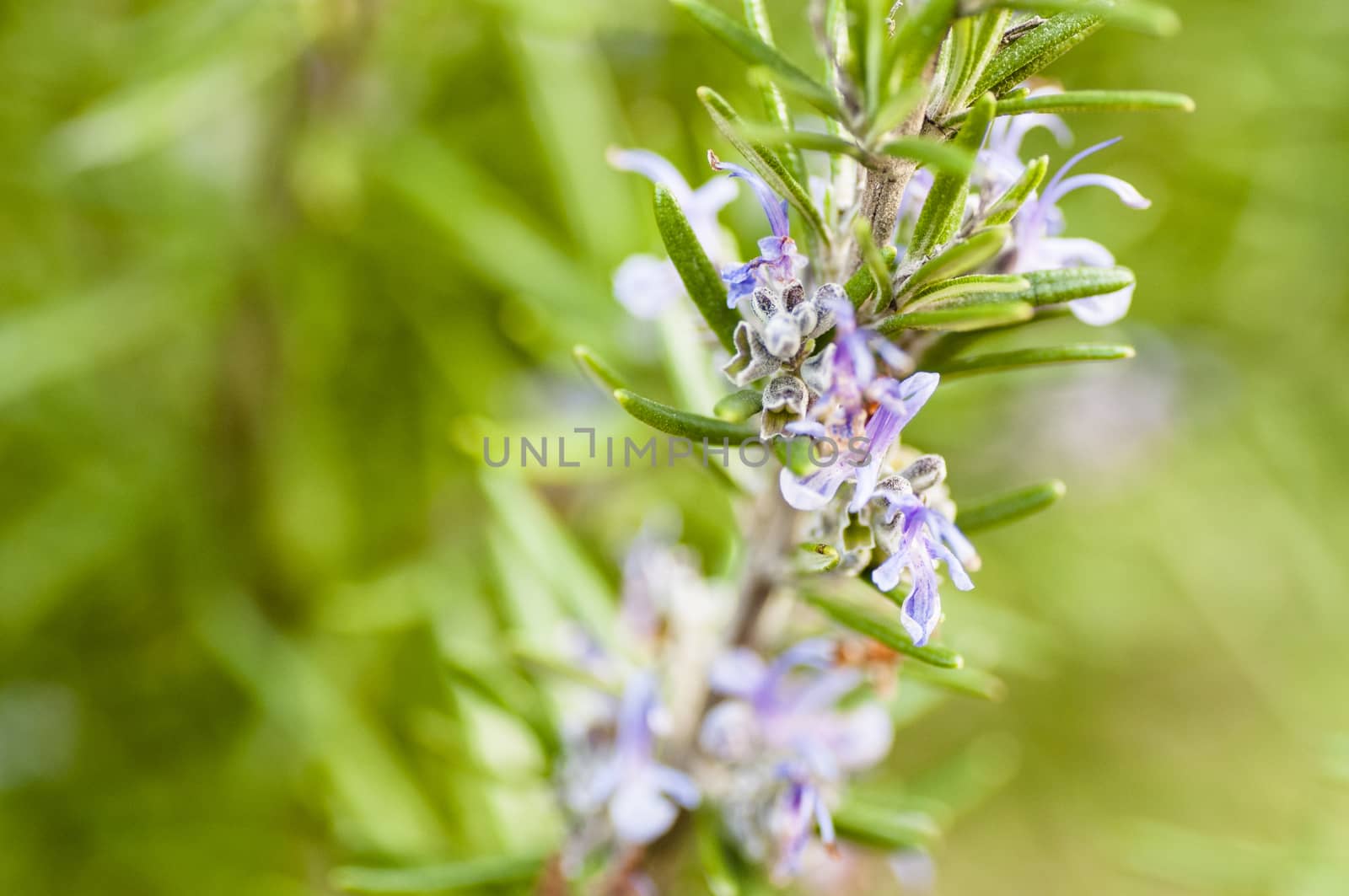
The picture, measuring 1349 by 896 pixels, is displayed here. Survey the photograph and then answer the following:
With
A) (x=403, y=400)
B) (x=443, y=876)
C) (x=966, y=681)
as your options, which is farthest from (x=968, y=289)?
(x=403, y=400)

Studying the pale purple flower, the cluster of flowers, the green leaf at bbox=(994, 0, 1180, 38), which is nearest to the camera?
the green leaf at bbox=(994, 0, 1180, 38)

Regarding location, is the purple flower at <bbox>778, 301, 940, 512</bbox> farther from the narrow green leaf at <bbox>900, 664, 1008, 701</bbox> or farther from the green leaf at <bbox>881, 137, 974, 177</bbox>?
the narrow green leaf at <bbox>900, 664, 1008, 701</bbox>

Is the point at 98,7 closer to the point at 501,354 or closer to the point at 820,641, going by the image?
the point at 501,354

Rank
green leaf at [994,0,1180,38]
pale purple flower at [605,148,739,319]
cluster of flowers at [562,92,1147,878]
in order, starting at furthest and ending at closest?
pale purple flower at [605,148,739,319]
cluster of flowers at [562,92,1147,878]
green leaf at [994,0,1180,38]

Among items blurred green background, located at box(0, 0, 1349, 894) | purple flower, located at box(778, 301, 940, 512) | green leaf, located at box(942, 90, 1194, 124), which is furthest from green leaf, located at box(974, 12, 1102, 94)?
blurred green background, located at box(0, 0, 1349, 894)

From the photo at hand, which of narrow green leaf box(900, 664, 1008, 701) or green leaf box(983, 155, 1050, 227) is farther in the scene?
narrow green leaf box(900, 664, 1008, 701)

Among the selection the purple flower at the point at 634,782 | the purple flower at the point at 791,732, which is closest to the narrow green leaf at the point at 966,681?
the purple flower at the point at 791,732

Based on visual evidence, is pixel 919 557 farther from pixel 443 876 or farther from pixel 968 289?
pixel 443 876
